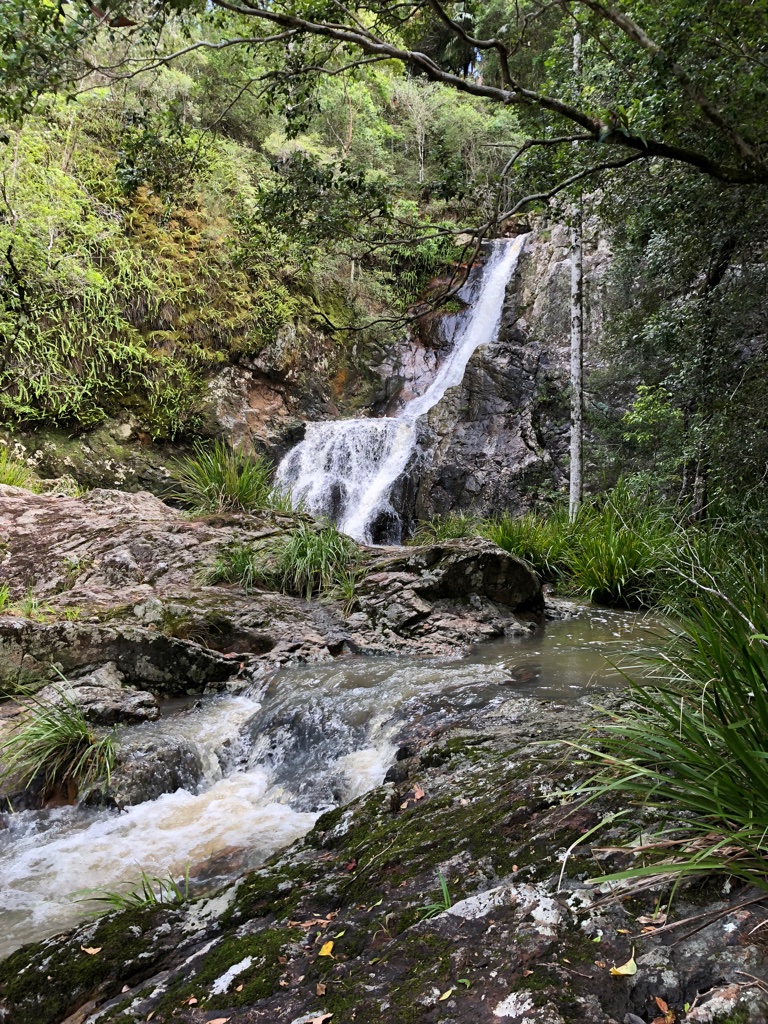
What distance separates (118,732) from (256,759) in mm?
1003

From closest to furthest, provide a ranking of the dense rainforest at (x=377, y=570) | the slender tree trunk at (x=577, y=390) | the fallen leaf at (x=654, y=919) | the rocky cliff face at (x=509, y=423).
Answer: the fallen leaf at (x=654, y=919), the dense rainforest at (x=377, y=570), the slender tree trunk at (x=577, y=390), the rocky cliff face at (x=509, y=423)

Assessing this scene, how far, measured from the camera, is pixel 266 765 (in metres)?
4.08

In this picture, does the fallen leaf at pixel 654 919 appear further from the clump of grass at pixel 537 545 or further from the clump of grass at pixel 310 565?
the clump of grass at pixel 537 545

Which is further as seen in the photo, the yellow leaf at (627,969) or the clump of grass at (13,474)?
the clump of grass at (13,474)

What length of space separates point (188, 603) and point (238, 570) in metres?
0.84

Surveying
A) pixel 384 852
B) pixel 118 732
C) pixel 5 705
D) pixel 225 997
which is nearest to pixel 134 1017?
pixel 225 997

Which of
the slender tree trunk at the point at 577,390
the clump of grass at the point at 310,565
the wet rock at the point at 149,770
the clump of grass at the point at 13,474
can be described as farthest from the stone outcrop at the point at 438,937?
the slender tree trunk at the point at 577,390

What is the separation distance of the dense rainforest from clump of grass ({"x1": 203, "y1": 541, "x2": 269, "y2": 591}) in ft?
0.12

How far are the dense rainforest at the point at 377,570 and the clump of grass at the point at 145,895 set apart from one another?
0.07ft

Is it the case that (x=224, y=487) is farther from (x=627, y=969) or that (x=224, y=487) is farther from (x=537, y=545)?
(x=627, y=969)

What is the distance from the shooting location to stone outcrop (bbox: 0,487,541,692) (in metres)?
5.09

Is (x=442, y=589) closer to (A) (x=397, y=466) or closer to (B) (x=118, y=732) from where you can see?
(B) (x=118, y=732)

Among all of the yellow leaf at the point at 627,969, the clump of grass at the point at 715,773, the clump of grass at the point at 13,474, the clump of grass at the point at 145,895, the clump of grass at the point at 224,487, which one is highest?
the clump of grass at the point at 13,474

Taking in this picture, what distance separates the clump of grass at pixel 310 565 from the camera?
6695mm
